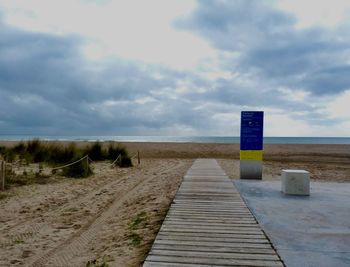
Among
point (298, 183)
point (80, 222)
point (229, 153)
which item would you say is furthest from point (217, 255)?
point (229, 153)

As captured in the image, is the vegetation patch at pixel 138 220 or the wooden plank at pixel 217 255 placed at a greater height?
the wooden plank at pixel 217 255

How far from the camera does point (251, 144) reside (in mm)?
10367

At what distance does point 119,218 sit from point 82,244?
1.39 metres

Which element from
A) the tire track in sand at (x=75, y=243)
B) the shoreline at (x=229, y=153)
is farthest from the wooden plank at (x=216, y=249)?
the shoreline at (x=229, y=153)

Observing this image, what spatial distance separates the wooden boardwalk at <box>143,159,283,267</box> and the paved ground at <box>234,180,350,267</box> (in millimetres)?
206

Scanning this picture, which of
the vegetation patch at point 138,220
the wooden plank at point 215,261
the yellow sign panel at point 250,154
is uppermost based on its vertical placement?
the yellow sign panel at point 250,154

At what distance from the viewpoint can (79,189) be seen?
9641mm

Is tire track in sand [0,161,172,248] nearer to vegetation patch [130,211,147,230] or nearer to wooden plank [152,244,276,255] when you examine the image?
vegetation patch [130,211,147,230]

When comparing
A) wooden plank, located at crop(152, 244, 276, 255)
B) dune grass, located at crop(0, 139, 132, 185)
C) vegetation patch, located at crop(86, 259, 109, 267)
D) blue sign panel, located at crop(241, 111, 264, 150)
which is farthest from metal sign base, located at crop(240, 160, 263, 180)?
vegetation patch, located at crop(86, 259, 109, 267)

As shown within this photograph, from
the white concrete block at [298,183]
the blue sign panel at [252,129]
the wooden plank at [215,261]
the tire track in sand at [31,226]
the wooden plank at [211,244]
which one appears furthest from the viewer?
the blue sign panel at [252,129]

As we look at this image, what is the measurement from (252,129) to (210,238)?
688 centimetres

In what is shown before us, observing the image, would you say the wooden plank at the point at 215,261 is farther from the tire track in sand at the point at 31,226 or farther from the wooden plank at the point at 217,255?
the tire track in sand at the point at 31,226

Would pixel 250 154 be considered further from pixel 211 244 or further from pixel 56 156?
pixel 56 156

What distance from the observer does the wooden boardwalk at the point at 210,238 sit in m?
3.27
